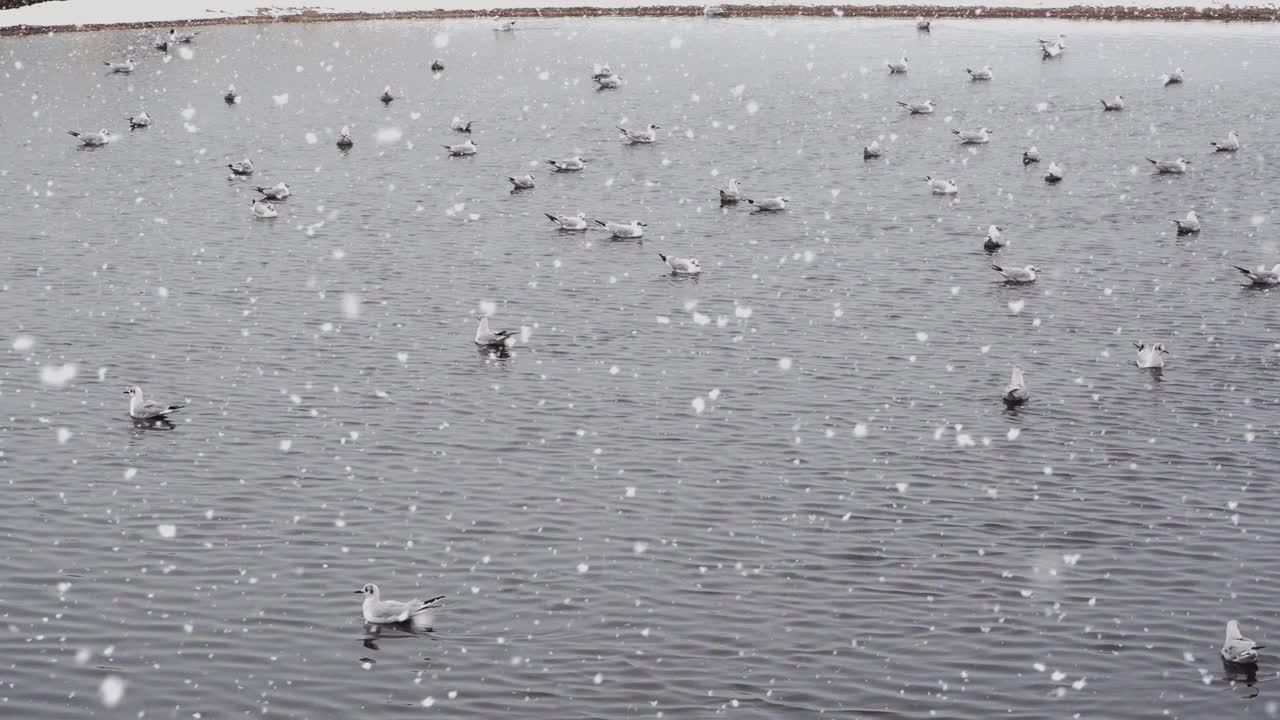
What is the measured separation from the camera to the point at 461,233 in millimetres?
55125

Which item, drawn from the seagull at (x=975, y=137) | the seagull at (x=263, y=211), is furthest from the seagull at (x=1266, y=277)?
the seagull at (x=263, y=211)

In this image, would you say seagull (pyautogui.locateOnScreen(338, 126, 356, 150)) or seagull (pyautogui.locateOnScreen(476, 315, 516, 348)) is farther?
seagull (pyautogui.locateOnScreen(338, 126, 356, 150))

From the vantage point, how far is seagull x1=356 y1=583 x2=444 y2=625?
2522 cm

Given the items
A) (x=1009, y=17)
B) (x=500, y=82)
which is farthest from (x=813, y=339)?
(x=1009, y=17)

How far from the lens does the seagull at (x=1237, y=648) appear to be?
77.3ft

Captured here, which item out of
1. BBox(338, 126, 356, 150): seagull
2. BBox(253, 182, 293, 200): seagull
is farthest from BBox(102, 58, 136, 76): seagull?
BBox(253, 182, 293, 200): seagull

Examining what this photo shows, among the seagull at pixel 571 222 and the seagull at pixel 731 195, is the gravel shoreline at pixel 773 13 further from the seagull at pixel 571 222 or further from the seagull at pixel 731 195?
the seagull at pixel 571 222

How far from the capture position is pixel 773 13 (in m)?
119

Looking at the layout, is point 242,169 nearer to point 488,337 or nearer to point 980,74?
point 488,337

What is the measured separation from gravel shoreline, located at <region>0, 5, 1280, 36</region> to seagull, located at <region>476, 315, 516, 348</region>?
261 feet

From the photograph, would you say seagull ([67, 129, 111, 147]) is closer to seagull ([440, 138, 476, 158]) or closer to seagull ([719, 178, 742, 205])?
seagull ([440, 138, 476, 158])

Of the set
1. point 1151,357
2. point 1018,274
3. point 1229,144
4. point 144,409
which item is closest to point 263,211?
→ point 144,409

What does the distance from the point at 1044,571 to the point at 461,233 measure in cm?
3171

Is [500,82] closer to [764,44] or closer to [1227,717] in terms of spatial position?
[764,44]
